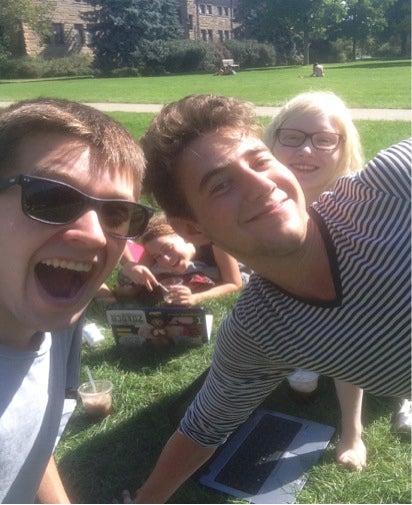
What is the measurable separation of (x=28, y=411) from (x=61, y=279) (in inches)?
15.4

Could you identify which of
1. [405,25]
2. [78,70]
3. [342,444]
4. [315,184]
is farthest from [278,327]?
[405,25]

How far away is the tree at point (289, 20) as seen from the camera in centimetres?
4409

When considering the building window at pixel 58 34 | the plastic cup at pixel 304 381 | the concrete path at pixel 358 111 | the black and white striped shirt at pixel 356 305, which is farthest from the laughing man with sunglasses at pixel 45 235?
the building window at pixel 58 34

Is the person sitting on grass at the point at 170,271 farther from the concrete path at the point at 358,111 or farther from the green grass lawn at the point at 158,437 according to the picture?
the concrete path at the point at 358,111

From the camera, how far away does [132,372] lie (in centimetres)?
343

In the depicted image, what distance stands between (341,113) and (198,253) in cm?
196

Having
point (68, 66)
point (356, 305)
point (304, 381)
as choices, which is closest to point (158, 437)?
point (304, 381)

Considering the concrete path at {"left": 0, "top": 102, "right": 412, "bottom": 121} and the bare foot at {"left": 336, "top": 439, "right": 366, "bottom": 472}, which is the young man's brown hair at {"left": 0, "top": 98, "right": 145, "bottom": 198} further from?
the concrete path at {"left": 0, "top": 102, "right": 412, "bottom": 121}

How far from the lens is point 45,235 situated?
1385 millimetres

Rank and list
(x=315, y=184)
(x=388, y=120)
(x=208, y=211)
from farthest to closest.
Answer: (x=388, y=120)
(x=315, y=184)
(x=208, y=211)

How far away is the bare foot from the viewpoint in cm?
256

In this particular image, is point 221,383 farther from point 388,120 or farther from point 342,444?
point 388,120

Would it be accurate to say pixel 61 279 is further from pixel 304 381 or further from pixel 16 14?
pixel 16 14

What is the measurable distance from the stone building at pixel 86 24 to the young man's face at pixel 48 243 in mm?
38341
